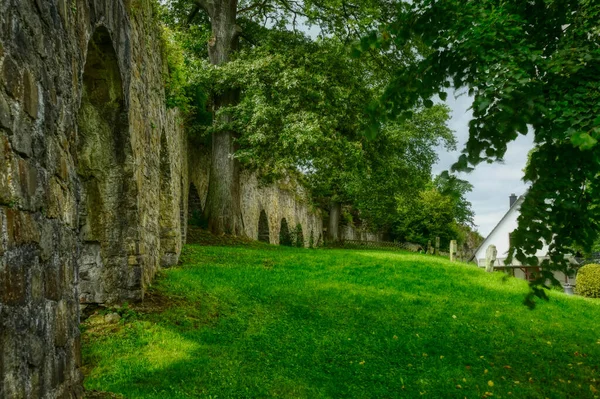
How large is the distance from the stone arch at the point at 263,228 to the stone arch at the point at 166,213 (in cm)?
1096

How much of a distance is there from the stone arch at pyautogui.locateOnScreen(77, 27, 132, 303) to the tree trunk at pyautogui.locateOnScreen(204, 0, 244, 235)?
8.08 meters

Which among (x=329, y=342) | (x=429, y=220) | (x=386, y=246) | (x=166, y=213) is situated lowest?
(x=329, y=342)

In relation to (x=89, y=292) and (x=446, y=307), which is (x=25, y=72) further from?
(x=446, y=307)

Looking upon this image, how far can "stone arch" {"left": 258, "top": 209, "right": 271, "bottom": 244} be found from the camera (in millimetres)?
20812

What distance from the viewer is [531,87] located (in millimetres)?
3211

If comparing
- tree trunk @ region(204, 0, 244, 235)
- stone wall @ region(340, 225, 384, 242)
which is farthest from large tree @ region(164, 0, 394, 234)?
stone wall @ region(340, 225, 384, 242)

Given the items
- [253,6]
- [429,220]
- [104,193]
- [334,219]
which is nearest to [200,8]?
[253,6]

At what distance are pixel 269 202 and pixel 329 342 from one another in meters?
15.2

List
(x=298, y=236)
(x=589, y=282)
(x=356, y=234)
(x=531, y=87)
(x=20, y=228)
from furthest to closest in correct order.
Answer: (x=356, y=234) < (x=298, y=236) < (x=589, y=282) < (x=531, y=87) < (x=20, y=228)

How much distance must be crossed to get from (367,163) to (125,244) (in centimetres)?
1021

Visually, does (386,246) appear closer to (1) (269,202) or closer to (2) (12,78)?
(1) (269,202)

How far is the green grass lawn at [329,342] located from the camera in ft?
16.1

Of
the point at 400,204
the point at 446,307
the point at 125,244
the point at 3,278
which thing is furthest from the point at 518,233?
the point at 400,204

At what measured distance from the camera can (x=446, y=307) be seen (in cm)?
868
